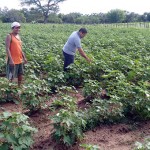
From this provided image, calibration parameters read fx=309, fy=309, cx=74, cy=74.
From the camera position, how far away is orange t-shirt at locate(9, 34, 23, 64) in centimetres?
614

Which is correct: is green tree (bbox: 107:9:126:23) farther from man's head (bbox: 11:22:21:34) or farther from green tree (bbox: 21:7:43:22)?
man's head (bbox: 11:22:21:34)

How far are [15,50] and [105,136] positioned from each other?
2.76 m

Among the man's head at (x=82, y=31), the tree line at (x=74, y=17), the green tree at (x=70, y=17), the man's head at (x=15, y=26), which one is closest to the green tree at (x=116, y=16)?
the tree line at (x=74, y=17)

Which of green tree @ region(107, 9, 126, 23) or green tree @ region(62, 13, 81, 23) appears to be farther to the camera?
green tree @ region(62, 13, 81, 23)

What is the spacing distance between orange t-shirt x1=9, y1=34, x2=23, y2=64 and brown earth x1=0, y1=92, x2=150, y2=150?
5.19 feet

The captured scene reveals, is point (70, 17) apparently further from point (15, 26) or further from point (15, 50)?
point (15, 26)

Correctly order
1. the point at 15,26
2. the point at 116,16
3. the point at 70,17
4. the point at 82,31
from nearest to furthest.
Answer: the point at 15,26 → the point at 82,31 → the point at 116,16 → the point at 70,17

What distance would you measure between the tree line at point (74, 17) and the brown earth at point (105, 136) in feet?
142

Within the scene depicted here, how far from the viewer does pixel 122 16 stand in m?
53.1

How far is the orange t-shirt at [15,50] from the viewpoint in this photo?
20.2ft

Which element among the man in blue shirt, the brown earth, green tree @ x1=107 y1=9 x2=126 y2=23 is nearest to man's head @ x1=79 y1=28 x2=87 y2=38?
the man in blue shirt

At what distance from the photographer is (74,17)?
52719mm

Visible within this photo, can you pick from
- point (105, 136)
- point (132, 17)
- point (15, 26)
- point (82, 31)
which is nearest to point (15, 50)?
point (15, 26)

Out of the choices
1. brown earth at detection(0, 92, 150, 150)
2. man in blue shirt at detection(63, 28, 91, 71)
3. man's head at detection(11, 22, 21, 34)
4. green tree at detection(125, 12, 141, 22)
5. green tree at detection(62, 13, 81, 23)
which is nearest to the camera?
brown earth at detection(0, 92, 150, 150)
